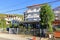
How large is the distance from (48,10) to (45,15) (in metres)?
1.39

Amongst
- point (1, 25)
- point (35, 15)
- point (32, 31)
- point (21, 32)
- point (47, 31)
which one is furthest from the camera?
point (35, 15)

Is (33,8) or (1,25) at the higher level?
(33,8)

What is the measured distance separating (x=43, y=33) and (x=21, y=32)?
23.7 feet

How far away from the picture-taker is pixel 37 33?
3803 cm

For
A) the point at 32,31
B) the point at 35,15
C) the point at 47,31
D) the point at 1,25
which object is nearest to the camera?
the point at 47,31

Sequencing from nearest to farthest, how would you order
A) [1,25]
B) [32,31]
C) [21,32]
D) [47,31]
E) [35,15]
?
[47,31] → [32,31] → [21,32] → [1,25] → [35,15]

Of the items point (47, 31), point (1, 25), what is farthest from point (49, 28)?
point (1, 25)

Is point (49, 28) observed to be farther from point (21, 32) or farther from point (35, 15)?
point (35, 15)

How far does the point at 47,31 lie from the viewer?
3588cm

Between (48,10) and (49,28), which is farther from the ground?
(48,10)

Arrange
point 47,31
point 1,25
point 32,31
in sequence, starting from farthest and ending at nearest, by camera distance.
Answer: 1. point 1,25
2. point 32,31
3. point 47,31

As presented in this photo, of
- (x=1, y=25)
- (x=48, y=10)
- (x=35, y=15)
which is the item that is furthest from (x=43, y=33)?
(x=35, y=15)

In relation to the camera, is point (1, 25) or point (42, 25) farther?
point (1, 25)

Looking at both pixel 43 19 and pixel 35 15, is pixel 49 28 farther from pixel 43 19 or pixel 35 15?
pixel 35 15
